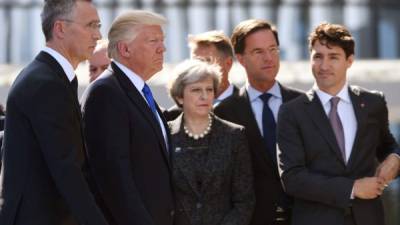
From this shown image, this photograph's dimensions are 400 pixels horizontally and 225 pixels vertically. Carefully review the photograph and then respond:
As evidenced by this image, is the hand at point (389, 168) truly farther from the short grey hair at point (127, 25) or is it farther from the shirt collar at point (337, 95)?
the short grey hair at point (127, 25)

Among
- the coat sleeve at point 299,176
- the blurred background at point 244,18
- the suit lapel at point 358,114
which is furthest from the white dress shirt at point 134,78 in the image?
the blurred background at point 244,18

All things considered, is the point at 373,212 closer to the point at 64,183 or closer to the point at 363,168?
the point at 363,168

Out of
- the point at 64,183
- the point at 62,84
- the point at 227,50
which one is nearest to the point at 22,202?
the point at 64,183

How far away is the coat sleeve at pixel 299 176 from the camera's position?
556 cm

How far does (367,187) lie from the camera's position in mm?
5570

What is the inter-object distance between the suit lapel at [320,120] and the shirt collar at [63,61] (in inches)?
67.2

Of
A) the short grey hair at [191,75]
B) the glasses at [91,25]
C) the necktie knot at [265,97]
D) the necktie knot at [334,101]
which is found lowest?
the necktie knot at [265,97]

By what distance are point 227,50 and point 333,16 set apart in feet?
22.5

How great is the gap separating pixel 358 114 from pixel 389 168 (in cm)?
31

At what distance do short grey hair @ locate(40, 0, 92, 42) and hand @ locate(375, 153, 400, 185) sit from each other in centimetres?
198

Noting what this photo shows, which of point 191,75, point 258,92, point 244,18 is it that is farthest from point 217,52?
point 244,18

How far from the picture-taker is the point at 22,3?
13.4 metres

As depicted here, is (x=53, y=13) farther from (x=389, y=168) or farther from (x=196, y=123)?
(x=389, y=168)

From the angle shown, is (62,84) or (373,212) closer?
(62,84)
